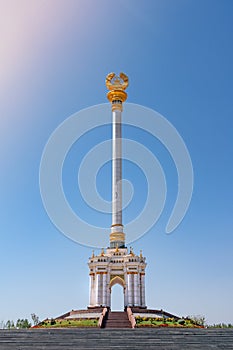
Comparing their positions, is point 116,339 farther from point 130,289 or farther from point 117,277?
point 117,277

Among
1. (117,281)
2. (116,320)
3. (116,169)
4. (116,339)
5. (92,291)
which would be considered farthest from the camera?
(116,169)

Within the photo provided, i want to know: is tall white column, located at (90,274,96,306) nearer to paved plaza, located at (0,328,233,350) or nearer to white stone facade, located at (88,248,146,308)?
white stone facade, located at (88,248,146,308)

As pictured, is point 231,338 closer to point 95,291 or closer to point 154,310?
point 154,310

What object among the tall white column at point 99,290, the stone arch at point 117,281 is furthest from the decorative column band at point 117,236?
the tall white column at point 99,290

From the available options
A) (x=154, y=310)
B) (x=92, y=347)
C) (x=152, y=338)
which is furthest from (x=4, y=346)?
(x=154, y=310)

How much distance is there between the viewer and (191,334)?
1980 cm

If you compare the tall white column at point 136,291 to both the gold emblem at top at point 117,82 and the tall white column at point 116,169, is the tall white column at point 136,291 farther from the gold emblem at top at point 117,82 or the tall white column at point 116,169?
the gold emblem at top at point 117,82

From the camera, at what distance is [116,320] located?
95.2ft

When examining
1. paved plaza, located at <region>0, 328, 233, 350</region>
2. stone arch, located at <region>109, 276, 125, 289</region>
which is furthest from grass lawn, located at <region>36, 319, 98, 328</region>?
stone arch, located at <region>109, 276, 125, 289</region>

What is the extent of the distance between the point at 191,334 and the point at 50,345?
813 cm

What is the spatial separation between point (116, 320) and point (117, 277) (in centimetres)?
1158

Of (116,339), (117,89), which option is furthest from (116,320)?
(117,89)

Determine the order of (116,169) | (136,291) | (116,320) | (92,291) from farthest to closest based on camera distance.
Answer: (116,169), (92,291), (136,291), (116,320)

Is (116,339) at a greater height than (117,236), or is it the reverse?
(117,236)
